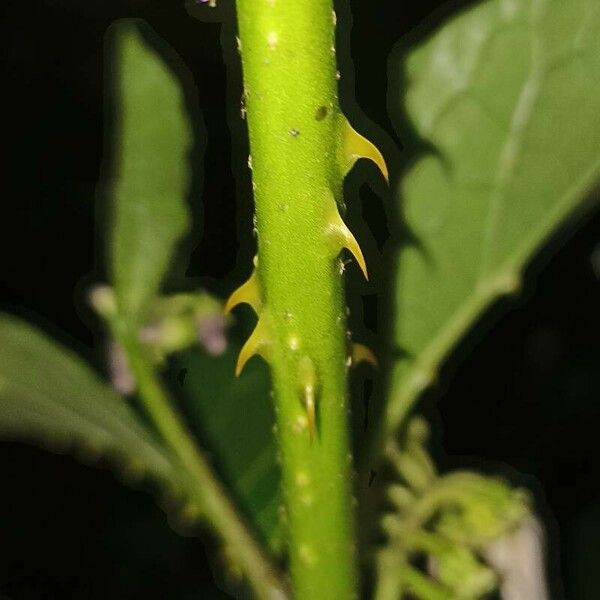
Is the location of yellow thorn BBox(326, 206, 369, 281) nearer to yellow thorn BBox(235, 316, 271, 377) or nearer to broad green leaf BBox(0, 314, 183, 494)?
yellow thorn BBox(235, 316, 271, 377)

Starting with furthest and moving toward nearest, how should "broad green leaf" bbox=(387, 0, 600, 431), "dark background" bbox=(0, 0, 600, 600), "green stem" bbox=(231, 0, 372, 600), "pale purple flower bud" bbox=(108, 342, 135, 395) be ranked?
1. "dark background" bbox=(0, 0, 600, 600)
2. "pale purple flower bud" bbox=(108, 342, 135, 395)
3. "broad green leaf" bbox=(387, 0, 600, 431)
4. "green stem" bbox=(231, 0, 372, 600)

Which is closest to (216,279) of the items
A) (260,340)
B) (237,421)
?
(237,421)

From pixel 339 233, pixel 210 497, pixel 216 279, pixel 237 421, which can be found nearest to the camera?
pixel 339 233

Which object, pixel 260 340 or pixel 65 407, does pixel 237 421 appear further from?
pixel 260 340

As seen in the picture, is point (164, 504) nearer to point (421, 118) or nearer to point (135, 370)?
point (135, 370)

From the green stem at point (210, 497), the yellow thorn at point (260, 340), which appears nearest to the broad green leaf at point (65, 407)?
the green stem at point (210, 497)

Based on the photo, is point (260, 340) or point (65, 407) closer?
point (260, 340)

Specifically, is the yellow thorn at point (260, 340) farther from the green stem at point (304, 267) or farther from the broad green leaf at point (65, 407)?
the broad green leaf at point (65, 407)

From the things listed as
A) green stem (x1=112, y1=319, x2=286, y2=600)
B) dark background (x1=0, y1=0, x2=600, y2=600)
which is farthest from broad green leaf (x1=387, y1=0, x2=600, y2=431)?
dark background (x1=0, y1=0, x2=600, y2=600)
